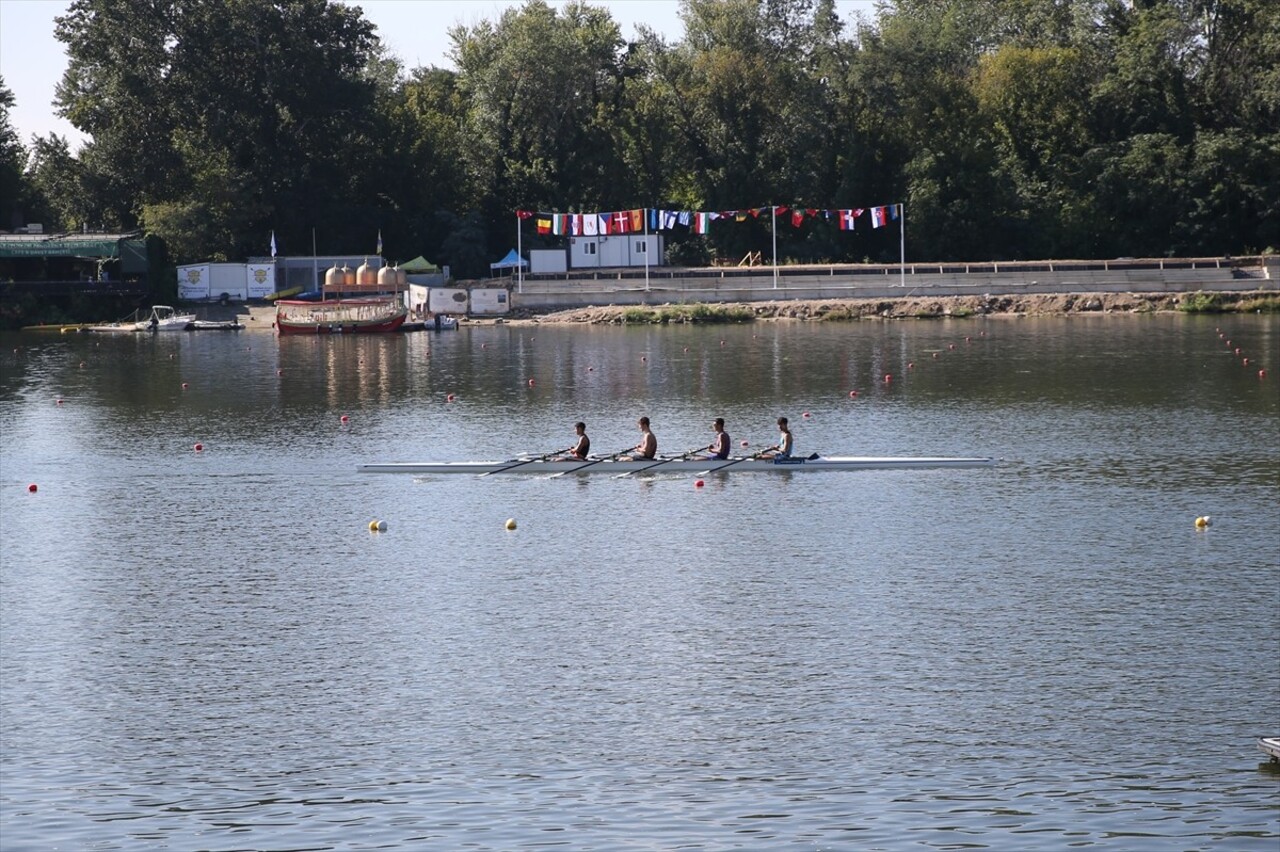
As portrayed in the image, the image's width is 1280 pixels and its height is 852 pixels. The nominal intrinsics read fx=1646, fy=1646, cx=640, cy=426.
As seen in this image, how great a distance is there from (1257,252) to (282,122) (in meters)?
51.9

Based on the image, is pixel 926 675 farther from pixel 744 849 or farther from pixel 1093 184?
pixel 1093 184

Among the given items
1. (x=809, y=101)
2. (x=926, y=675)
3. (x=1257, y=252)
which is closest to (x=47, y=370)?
(x=809, y=101)

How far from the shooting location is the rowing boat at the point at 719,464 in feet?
121

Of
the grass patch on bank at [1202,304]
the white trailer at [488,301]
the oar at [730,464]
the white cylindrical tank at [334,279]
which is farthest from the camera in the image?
the white trailer at [488,301]

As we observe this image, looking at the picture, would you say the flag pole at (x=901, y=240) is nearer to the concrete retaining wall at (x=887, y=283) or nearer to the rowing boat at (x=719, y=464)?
the concrete retaining wall at (x=887, y=283)

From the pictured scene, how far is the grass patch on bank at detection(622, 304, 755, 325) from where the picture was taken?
262 feet

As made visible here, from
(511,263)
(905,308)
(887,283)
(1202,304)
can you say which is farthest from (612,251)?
(1202,304)

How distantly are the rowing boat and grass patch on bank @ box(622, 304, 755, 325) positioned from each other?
42380 millimetres

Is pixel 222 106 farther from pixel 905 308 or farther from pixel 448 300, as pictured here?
pixel 905 308

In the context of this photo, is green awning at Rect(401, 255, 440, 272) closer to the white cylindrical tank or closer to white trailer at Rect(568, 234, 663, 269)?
the white cylindrical tank

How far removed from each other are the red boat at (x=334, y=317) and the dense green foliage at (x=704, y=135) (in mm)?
11760

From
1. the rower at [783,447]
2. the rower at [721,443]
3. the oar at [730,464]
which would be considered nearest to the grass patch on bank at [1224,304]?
the rower at [783,447]

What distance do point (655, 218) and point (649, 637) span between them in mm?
64007

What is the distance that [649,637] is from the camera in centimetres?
2438
